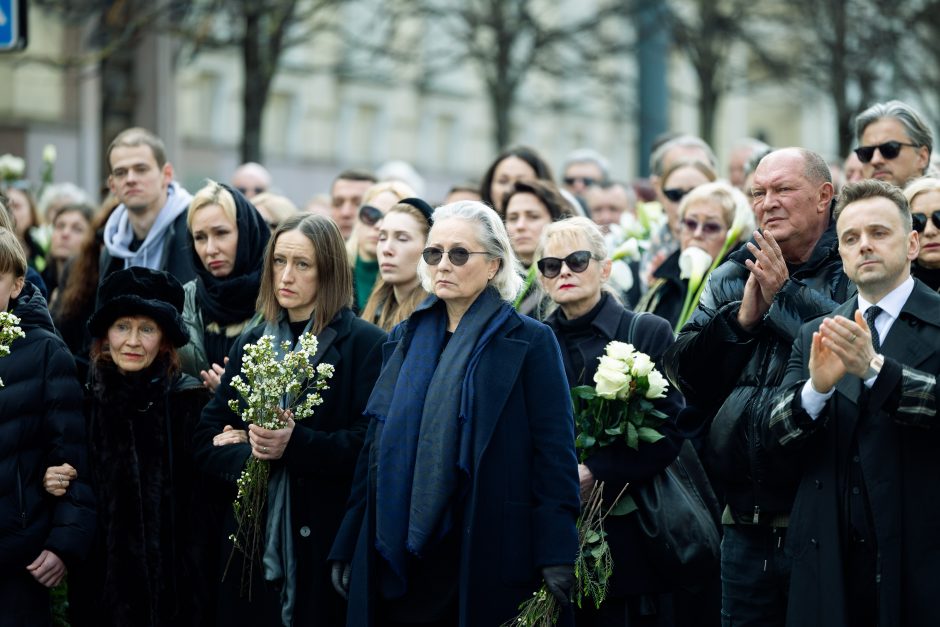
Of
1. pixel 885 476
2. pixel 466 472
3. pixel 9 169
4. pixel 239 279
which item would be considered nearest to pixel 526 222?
pixel 239 279

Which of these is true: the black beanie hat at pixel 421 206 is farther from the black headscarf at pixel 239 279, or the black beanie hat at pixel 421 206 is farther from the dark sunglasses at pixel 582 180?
the dark sunglasses at pixel 582 180

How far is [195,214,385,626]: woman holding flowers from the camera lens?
6559 mm

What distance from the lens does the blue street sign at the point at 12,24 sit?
834cm

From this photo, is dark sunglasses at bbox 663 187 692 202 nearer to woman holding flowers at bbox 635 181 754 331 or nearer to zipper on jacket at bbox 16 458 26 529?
woman holding flowers at bbox 635 181 754 331

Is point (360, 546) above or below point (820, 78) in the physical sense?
below

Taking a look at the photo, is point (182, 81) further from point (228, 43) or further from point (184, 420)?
point (184, 420)

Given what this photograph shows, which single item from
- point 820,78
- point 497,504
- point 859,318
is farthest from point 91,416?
point 820,78

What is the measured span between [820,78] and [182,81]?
38.2ft

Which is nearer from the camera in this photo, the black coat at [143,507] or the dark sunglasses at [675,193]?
the black coat at [143,507]

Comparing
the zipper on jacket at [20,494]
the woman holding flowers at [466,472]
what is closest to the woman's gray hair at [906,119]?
the woman holding flowers at [466,472]

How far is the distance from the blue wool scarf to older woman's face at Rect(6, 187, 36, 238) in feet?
18.2

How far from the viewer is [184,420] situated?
7.15m

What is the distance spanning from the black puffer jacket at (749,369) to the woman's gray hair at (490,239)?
30.1 inches

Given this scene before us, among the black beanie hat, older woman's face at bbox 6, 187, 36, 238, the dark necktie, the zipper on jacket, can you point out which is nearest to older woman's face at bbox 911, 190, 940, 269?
the dark necktie
